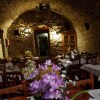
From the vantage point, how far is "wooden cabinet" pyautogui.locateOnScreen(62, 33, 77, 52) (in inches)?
480

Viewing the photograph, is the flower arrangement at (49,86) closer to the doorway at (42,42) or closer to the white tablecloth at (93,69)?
the white tablecloth at (93,69)

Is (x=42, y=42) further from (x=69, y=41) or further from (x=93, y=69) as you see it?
(x=93, y=69)

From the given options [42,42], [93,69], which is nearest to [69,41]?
[42,42]

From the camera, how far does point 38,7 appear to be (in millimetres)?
10375


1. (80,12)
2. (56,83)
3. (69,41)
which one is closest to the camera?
(56,83)

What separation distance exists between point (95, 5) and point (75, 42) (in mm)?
4626

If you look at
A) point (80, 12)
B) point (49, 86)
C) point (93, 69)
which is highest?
point (80, 12)

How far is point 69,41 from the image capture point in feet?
40.3

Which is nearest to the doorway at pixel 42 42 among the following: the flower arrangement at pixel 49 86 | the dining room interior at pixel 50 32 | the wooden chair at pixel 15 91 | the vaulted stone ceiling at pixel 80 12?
the dining room interior at pixel 50 32

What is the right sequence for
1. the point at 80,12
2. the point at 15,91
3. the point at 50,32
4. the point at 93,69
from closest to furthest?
the point at 15,91, the point at 93,69, the point at 80,12, the point at 50,32

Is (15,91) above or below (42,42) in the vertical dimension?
below

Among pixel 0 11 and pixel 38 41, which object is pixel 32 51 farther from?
pixel 0 11

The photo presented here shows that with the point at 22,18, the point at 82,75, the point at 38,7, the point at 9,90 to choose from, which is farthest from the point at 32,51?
the point at 9,90

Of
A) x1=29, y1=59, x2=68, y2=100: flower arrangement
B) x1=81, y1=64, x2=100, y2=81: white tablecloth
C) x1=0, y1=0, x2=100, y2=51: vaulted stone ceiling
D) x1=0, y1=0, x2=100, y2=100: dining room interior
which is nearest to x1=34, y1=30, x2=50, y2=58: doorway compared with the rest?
x1=0, y1=0, x2=100, y2=100: dining room interior
